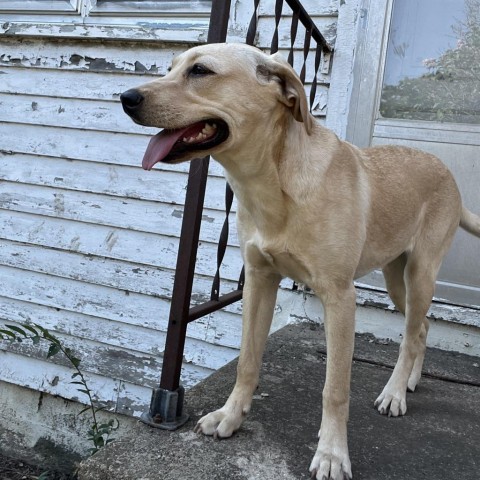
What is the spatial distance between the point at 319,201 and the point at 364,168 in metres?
0.44

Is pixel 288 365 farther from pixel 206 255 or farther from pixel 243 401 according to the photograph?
pixel 206 255

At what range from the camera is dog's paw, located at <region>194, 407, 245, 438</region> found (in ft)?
6.68

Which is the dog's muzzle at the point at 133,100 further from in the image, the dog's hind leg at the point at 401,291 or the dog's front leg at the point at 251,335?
the dog's hind leg at the point at 401,291

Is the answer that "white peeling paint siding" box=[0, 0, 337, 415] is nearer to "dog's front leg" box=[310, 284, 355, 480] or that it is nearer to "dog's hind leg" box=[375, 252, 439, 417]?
"dog's hind leg" box=[375, 252, 439, 417]

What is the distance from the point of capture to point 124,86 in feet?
13.6

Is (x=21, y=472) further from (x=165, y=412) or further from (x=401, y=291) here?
(x=401, y=291)

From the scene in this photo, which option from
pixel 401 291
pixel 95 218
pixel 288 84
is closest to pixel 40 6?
pixel 95 218

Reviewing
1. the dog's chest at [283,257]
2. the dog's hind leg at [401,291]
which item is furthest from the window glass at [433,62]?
the dog's chest at [283,257]

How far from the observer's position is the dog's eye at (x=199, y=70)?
1.84 meters

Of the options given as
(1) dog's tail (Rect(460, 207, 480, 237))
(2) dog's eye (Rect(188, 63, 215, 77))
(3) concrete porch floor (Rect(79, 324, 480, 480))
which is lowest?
(3) concrete porch floor (Rect(79, 324, 480, 480))

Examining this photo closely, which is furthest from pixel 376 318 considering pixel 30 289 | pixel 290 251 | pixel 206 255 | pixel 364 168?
pixel 30 289

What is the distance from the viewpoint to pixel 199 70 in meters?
1.84

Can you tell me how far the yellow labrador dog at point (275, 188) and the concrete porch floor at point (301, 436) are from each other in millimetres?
111

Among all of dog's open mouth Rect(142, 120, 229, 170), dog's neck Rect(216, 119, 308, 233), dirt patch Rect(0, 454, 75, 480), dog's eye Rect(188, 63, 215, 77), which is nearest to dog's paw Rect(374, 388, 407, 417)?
dog's neck Rect(216, 119, 308, 233)
